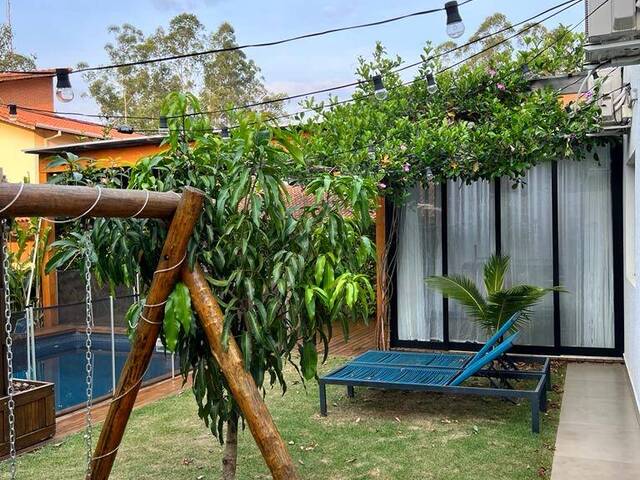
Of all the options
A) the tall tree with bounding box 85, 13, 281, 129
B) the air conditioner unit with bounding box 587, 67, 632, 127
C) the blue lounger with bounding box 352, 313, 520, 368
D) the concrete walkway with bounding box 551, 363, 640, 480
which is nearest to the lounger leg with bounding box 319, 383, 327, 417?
the blue lounger with bounding box 352, 313, 520, 368

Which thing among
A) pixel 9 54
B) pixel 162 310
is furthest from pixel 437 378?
pixel 9 54

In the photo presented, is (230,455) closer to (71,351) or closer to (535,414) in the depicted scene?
(535,414)

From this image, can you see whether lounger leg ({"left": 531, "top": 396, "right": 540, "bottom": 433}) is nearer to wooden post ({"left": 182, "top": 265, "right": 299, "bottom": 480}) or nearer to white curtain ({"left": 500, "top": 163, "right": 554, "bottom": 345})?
wooden post ({"left": 182, "top": 265, "right": 299, "bottom": 480})

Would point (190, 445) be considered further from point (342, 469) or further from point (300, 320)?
point (300, 320)

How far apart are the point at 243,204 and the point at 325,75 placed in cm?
3539

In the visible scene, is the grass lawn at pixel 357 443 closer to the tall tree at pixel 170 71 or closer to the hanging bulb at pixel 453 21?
the hanging bulb at pixel 453 21

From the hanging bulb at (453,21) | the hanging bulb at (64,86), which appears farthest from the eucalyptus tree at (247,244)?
the hanging bulb at (64,86)

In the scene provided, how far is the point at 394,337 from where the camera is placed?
10.4 metres

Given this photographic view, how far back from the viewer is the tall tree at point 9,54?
2845 centimetres

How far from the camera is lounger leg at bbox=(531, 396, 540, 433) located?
598 cm

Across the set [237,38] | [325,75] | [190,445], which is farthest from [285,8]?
[190,445]

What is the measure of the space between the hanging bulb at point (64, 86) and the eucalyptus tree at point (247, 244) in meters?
4.27

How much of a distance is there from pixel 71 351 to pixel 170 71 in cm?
2248

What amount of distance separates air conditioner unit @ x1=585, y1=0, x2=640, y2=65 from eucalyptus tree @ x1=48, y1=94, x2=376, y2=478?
1757mm
